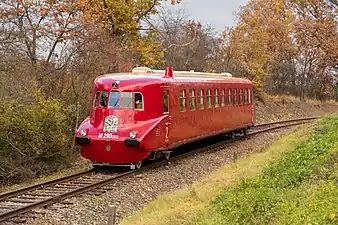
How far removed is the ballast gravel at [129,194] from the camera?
438 inches

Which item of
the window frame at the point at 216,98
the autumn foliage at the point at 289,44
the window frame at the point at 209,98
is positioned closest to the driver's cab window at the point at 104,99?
the window frame at the point at 209,98

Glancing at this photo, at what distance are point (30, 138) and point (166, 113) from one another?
443 cm

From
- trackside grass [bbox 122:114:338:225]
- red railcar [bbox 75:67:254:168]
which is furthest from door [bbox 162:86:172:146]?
trackside grass [bbox 122:114:338:225]

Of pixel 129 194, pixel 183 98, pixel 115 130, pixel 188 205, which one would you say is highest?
pixel 183 98

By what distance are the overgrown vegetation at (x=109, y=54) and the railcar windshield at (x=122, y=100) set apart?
6.70ft

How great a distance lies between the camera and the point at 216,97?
77.3 ft

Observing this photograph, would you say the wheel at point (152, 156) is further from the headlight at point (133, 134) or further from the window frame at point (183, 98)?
the window frame at point (183, 98)

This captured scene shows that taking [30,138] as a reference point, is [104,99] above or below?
above

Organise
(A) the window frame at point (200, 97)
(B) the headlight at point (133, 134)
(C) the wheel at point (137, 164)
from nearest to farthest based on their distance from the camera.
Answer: (B) the headlight at point (133, 134)
(C) the wheel at point (137, 164)
(A) the window frame at point (200, 97)

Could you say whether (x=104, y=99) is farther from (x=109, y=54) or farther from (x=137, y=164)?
(x=109, y=54)

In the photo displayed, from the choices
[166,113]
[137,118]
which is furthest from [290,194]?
[166,113]

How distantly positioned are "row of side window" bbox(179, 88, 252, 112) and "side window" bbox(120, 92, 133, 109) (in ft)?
8.55

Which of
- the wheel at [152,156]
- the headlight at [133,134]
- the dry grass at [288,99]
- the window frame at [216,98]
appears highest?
the window frame at [216,98]

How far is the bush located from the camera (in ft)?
55.8
